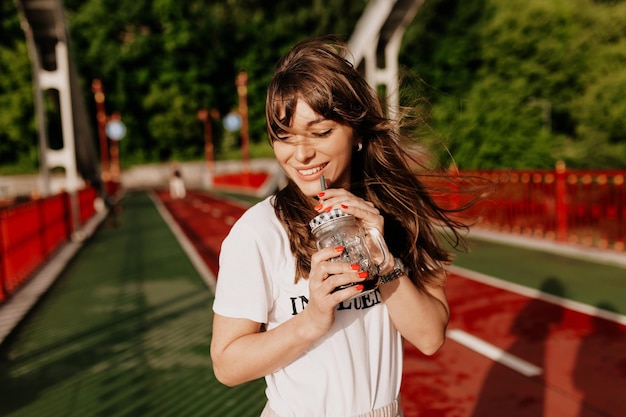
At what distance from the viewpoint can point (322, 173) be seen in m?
1.49

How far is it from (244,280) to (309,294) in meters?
0.15

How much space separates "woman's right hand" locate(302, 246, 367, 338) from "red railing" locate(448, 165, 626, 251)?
7795mm

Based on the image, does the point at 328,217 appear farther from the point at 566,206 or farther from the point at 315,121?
the point at 566,206

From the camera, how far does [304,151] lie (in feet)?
4.75

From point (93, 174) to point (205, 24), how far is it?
3219 cm

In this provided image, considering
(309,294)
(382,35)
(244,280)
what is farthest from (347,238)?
(382,35)

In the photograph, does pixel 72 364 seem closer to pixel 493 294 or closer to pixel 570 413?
pixel 570 413

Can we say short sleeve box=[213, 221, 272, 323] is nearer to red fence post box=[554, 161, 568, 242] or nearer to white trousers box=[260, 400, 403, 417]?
white trousers box=[260, 400, 403, 417]

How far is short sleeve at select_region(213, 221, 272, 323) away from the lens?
1.36 metres

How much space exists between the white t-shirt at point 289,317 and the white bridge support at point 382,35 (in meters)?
13.8

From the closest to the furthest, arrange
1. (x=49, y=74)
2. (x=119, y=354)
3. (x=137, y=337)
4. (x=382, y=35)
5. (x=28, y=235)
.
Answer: (x=119, y=354), (x=137, y=337), (x=28, y=235), (x=49, y=74), (x=382, y=35)

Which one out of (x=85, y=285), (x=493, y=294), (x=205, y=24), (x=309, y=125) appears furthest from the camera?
(x=205, y=24)

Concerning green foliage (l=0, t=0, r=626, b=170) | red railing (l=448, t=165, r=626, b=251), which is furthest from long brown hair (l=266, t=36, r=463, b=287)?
green foliage (l=0, t=0, r=626, b=170)

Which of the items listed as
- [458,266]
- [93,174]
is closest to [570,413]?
[458,266]
